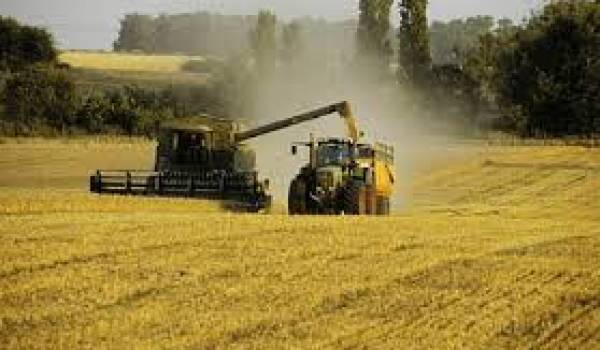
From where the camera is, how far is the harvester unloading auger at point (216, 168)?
88.3 feet

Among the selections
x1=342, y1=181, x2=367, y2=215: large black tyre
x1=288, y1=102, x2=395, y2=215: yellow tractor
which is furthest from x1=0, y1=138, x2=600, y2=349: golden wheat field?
x1=288, y1=102, x2=395, y2=215: yellow tractor

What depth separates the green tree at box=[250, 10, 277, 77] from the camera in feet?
304

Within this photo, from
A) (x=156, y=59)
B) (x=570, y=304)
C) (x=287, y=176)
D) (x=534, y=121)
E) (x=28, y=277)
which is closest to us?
(x=570, y=304)

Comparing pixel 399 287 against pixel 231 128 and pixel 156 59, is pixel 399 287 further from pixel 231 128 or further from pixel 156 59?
pixel 156 59

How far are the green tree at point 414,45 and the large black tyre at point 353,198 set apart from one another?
5211 cm

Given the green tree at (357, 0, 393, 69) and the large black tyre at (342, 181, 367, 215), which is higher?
the green tree at (357, 0, 393, 69)

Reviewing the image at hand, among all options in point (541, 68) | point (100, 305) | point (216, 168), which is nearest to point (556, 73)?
point (541, 68)

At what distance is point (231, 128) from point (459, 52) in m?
63.6

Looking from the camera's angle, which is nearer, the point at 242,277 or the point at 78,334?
the point at 78,334

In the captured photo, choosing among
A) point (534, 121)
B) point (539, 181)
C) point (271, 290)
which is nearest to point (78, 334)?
point (271, 290)

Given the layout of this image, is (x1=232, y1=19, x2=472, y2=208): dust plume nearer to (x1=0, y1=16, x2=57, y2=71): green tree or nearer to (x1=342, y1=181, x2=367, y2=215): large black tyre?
(x1=342, y1=181, x2=367, y2=215): large black tyre

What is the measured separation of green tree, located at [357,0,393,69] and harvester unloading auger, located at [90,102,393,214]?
150 feet

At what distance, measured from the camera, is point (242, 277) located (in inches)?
560

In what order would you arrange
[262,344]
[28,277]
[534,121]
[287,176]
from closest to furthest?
[262,344], [28,277], [287,176], [534,121]
